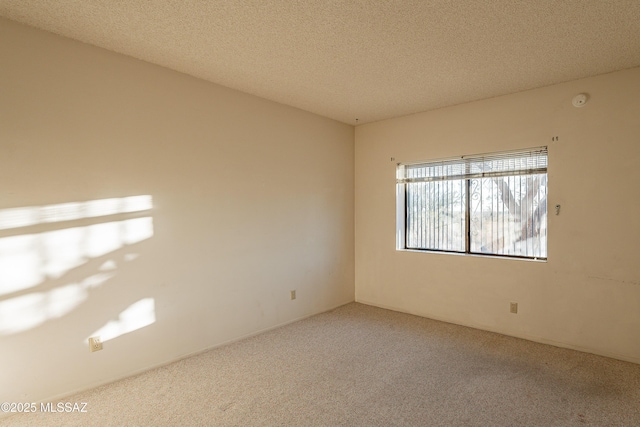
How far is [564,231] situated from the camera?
3365 millimetres

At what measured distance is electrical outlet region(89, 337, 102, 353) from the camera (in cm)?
257

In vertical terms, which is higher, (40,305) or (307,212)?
(307,212)

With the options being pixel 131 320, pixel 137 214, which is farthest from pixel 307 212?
pixel 131 320

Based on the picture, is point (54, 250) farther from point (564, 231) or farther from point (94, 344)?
point (564, 231)

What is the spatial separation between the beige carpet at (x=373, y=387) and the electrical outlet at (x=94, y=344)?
302mm

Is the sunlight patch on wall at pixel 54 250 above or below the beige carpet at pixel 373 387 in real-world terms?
above

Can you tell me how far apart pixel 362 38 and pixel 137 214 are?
7.45 ft

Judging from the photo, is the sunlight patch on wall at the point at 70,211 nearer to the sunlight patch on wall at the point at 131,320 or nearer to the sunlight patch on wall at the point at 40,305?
the sunlight patch on wall at the point at 40,305

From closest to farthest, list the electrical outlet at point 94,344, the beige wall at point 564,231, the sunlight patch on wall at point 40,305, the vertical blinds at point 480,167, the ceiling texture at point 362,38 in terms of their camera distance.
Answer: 1. the ceiling texture at point 362,38
2. the sunlight patch on wall at point 40,305
3. the electrical outlet at point 94,344
4. the beige wall at point 564,231
5. the vertical blinds at point 480,167

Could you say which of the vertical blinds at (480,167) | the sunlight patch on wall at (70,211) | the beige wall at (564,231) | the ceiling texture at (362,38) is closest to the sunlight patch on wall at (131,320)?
the sunlight patch on wall at (70,211)

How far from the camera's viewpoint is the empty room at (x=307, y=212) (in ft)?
7.46

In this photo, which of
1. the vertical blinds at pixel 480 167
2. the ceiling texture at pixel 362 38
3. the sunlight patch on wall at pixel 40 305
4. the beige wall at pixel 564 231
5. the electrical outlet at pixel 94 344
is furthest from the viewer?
the vertical blinds at pixel 480 167

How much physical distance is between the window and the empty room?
0.02 meters

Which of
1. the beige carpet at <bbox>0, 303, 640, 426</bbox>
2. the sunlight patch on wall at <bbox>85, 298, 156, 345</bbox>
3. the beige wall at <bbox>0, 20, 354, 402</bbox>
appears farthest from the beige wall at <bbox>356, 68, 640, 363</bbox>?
the sunlight patch on wall at <bbox>85, 298, 156, 345</bbox>
